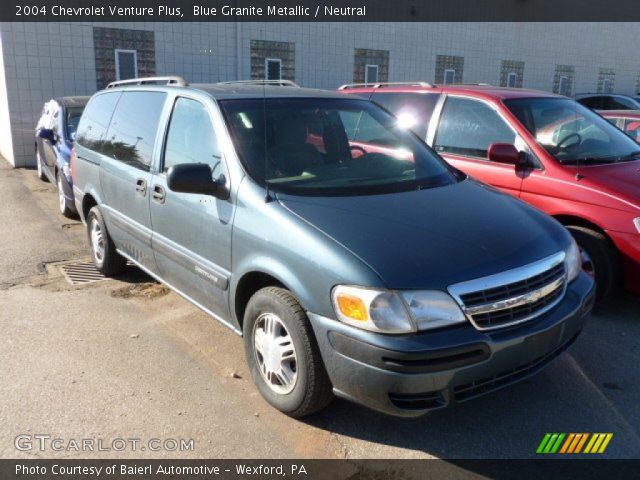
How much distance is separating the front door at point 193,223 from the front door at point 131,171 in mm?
197

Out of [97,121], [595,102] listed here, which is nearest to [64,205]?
[97,121]

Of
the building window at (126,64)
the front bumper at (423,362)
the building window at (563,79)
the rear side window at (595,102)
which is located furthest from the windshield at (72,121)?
the building window at (563,79)

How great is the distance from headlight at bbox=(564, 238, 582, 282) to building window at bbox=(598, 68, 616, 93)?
23.2m

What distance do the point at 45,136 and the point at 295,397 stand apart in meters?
6.56

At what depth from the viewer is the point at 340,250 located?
262 centimetres

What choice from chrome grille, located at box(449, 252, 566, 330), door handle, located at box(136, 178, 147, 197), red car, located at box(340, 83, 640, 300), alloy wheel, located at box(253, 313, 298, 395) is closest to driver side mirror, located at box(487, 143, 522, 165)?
red car, located at box(340, 83, 640, 300)

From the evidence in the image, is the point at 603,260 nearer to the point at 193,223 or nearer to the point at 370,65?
the point at 193,223

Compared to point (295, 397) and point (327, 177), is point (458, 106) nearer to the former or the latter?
point (327, 177)

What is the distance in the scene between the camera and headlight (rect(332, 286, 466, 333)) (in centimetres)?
247

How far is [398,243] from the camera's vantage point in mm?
2707

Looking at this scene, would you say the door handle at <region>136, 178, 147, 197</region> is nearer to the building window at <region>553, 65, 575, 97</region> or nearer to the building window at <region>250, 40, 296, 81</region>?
the building window at <region>250, 40, 296, 81</region>

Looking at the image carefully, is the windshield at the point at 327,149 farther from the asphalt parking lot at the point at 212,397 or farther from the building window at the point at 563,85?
the building window at the point at 563,85

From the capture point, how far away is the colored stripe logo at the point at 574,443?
2.82 meters
